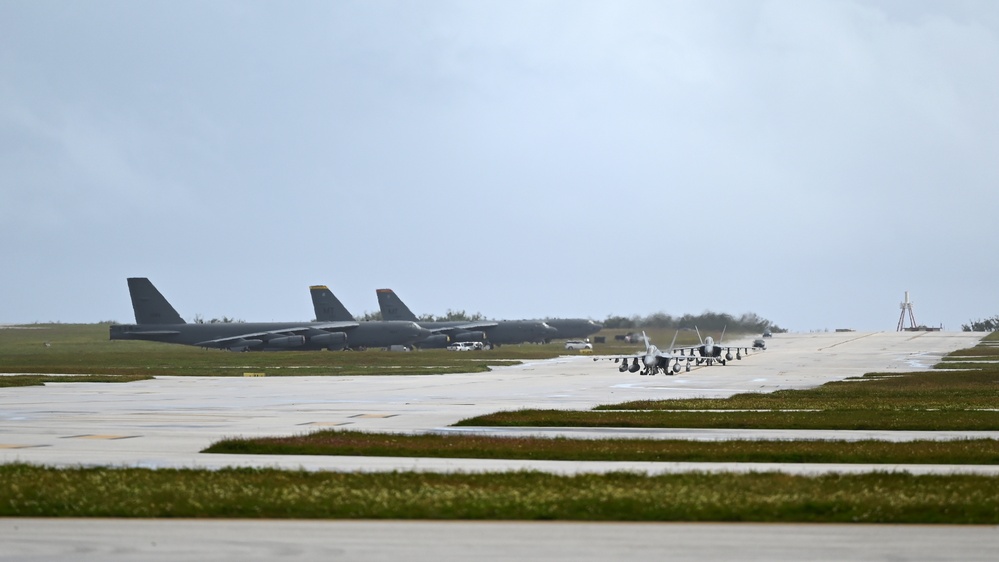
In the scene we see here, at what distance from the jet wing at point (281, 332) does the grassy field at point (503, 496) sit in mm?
85164

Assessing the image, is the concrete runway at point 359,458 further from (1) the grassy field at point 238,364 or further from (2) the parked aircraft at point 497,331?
(2) the parked aircraft at point 497,331

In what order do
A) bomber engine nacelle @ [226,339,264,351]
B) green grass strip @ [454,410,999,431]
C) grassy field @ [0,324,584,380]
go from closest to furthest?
green grass strip @ [454,410,999,431] → grassy field @ [0,324,584,380] → bomber engine nacelle @ [226,339,264,351]

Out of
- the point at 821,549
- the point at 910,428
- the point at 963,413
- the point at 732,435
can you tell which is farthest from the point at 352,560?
the point at 963,413

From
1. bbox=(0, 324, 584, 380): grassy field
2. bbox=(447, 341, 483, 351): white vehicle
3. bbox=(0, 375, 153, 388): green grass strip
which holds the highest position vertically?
bbox=(447, 341, 483, 351): white vehicle

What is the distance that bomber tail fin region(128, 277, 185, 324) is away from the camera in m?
97.8

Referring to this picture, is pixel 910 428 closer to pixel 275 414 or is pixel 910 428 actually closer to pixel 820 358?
pixel 275 414

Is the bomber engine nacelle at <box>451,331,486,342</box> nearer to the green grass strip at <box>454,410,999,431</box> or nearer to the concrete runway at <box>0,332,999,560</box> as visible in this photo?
the concrete runway at <box>0,332,999,560</box>

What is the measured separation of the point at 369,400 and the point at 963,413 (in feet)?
58.5

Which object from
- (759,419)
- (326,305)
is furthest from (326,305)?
(759,419)

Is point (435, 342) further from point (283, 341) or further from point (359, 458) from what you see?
point (359, 458)

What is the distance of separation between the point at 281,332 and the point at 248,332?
2841mm

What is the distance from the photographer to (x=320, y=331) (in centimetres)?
10275

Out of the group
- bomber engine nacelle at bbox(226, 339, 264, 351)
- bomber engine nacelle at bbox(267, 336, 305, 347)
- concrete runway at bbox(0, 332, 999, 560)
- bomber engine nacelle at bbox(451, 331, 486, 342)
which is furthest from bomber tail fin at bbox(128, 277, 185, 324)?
concrete runway at bbox(0, 332, 999, 560)

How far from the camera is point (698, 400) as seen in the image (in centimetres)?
3681
